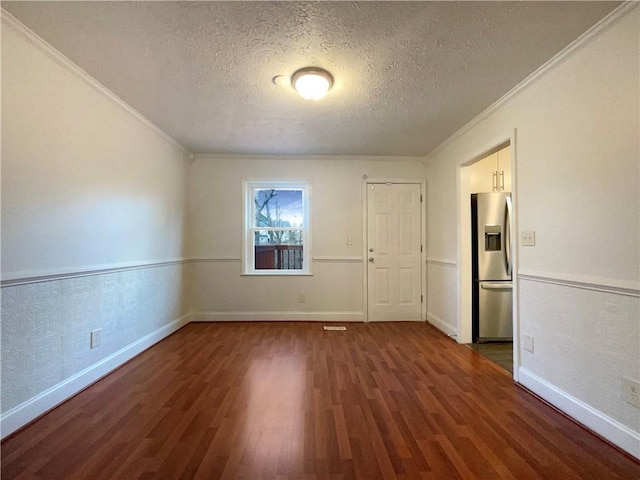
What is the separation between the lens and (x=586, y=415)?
1.74 m

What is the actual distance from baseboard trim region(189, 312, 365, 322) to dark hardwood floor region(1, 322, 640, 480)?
127 centimetres

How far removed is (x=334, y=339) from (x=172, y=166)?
283 cm

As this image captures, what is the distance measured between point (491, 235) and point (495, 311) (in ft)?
2.77

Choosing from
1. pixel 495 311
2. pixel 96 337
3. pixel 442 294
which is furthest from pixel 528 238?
pixel 96 337

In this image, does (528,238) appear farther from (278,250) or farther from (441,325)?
(278,250)

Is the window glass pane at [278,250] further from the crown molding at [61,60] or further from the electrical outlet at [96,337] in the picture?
the electrical outlet at [96,337]

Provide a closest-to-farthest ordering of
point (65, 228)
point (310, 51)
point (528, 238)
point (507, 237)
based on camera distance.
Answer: point (310, 51), point (65, 228), point (528, 238), point (507, 237)

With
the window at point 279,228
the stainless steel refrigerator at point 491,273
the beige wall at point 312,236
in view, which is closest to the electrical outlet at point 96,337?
the beige wall at point 312,236

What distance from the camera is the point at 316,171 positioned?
416 centimetres

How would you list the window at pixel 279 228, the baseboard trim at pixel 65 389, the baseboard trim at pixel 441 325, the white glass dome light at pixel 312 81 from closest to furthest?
the baseboard trim at pixel 65 389, the white glass dome light at pixel 312 81, the baseboard trim at pixel 441 325, the window at pixel 279 228

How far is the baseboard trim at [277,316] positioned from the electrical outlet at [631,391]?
2773 millimetres

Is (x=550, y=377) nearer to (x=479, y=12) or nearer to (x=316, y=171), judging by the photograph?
(x=479, y=12)

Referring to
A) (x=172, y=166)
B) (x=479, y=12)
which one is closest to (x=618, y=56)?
(x=479, y=12)

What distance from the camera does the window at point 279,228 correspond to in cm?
421
